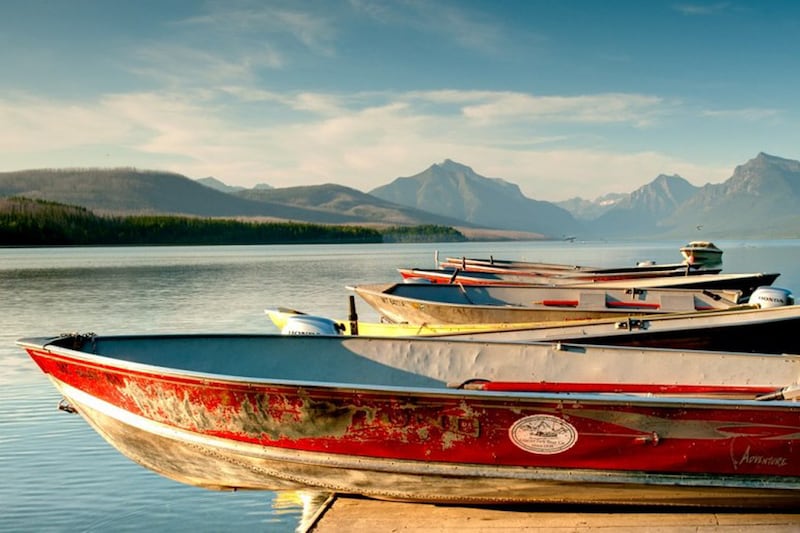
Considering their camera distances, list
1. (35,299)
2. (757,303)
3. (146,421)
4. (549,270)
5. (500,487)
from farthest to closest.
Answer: (35,299), (549,270), (757,303), (146,421), (500,487)

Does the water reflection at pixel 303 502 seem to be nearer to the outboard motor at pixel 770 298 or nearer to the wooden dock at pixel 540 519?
the wooden dock at pixel 540 519

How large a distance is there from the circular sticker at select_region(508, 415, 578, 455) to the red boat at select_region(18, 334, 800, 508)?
14mm

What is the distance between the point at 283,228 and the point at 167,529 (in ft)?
538

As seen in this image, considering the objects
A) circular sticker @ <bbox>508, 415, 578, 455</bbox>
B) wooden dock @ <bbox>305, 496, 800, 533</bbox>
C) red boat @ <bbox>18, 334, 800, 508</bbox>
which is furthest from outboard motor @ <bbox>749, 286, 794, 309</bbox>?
circular sticker @ <bbox>508, 415, 578, 455</bbox>

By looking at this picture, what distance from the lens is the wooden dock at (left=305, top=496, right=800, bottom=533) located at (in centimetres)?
721

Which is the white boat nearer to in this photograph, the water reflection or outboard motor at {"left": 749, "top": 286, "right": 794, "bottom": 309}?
outboard motor at {"left": 749, "top": 286, "right": 794, "bottom": 309}

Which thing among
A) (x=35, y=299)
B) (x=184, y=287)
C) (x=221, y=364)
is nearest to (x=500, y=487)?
(x=221, y=364)

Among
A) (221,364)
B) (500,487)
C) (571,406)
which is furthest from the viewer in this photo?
(221,364)

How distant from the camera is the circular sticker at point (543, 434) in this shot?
6.93 meters

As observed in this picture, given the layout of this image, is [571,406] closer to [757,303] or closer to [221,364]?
[221,364]

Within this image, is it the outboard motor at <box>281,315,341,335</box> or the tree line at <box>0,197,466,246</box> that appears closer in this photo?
the outboard motor at <box>281,315,341,335</box>

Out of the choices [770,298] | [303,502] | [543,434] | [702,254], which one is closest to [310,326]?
[303,502]

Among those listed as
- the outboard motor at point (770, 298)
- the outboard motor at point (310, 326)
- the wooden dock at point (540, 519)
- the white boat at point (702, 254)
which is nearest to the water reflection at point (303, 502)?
the wooden dock at point (540, 519)

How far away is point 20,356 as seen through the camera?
1908cm
